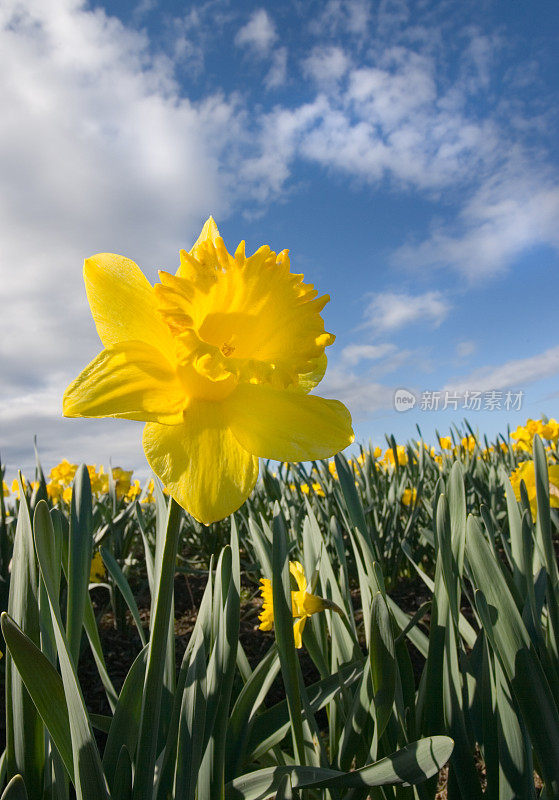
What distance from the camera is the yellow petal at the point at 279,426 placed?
71 cm

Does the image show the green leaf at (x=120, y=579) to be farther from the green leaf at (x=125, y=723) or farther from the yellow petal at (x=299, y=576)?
the yellow petal at (x=299, y=576)

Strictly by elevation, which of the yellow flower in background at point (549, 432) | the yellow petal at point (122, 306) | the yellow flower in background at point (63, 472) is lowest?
the yellow petal at point (122, 306)

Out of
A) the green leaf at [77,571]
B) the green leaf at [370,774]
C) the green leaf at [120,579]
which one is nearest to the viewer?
the green leaf at [370,774]

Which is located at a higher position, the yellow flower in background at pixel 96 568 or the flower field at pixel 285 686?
the yellow flower in background at pixel 96 568

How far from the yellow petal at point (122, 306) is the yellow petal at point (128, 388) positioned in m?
0.03

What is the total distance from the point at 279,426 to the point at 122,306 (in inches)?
11.1

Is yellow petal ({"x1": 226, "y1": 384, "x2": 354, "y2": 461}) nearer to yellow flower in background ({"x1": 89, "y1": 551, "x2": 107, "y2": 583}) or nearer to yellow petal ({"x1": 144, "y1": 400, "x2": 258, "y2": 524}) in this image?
yellow petal ({"x1": 144, "y1": 400, "x2": 258, "y2": 524})

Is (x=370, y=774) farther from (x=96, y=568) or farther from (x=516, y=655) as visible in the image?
(x=96, y=568)

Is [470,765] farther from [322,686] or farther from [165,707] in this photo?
[165,707]

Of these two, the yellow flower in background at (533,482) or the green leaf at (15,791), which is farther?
the yellow flower in background at (533,482)

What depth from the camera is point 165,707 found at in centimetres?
107

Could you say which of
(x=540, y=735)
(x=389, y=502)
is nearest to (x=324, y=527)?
(x=389, y=502)

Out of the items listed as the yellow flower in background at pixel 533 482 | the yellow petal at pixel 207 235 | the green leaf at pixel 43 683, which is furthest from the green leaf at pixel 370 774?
the yellow flower in background at pixel 533 482

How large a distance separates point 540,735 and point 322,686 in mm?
452
